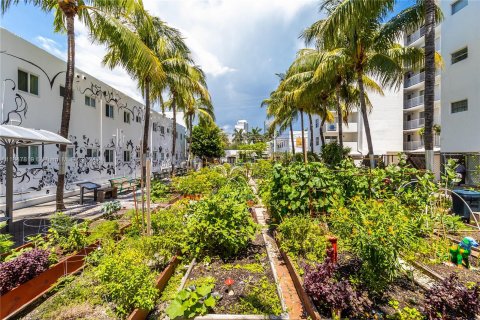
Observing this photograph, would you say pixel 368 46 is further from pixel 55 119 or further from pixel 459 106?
pixel 55 119

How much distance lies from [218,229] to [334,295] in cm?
225

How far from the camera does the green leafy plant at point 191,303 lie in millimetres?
2877

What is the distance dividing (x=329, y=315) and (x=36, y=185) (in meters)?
11.9

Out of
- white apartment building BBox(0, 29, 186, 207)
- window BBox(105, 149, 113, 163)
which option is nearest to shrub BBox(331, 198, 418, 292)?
white apartment building BBox(0, 29, 186, 207)

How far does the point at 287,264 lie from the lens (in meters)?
4.51

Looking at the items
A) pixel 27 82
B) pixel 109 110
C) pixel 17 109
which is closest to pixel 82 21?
pixel 27 82

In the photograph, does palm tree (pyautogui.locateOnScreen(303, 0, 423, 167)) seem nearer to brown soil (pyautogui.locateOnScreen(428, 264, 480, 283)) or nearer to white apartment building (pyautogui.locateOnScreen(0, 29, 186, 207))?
brown soil (pyautogui.locateOnScreen(428, 264, 480, 283))

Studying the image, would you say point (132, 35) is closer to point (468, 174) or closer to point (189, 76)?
point (189, 76)

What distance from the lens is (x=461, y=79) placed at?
14.5 m

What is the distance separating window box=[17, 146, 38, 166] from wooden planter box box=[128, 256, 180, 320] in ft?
28.8

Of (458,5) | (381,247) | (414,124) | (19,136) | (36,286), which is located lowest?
(36,286)

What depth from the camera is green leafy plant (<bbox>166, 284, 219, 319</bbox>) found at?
2.88 meters

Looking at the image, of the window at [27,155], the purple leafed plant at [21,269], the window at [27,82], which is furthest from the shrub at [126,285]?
the window at [27,82]

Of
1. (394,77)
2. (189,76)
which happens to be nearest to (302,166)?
(394,77)
